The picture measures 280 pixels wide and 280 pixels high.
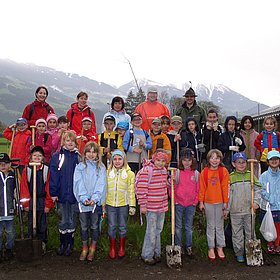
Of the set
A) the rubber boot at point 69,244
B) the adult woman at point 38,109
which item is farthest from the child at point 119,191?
the adult woman at point 38,109

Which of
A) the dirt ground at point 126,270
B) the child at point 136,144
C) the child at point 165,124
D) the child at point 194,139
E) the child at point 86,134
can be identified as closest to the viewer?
the dirt ground at point 126,270

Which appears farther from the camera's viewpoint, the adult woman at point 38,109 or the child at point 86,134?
the adult woman at point 38,109

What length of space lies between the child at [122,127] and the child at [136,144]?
0.14 m

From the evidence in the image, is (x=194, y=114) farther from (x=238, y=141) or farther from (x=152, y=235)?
(x=152, y=235)

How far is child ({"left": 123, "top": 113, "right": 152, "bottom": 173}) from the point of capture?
6801 mm

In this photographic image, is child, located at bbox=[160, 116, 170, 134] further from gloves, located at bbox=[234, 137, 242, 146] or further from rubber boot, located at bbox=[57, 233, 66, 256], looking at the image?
rubber boot, located at bbox=[57, 233, 66, 256]

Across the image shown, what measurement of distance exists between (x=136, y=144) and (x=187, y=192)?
1566 millimetres

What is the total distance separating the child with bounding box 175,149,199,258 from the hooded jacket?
0.87 meters

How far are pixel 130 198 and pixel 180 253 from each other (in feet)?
4.29

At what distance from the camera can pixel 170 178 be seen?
5969mm

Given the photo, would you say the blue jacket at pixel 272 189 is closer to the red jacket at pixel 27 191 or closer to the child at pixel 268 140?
the child at pixel 268 140

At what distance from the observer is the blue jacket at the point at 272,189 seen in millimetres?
6070

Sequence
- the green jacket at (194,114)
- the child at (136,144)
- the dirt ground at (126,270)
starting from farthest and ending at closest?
1. the green jacket at (194,114)
2. the child at (136,144)
3. the dirt ground at (126,270)

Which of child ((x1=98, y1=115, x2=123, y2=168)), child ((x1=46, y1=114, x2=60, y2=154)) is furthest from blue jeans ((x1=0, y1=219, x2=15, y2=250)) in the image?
child ((x1=98, y1=115, x2=123, y2=168))
